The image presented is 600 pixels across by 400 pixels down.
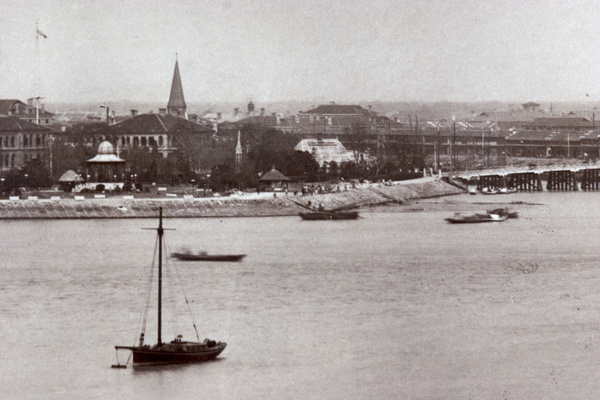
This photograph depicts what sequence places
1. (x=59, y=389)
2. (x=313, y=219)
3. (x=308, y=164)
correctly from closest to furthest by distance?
(x=59, y=389) → (x=313, y=219) → (x=308, y=164)

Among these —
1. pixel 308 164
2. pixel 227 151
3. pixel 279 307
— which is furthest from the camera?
pixel 227 151

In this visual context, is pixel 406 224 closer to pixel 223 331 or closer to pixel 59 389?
pixel 223 331

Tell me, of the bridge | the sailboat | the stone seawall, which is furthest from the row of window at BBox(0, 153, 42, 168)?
the sailboat

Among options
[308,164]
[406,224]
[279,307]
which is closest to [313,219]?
[406,224]

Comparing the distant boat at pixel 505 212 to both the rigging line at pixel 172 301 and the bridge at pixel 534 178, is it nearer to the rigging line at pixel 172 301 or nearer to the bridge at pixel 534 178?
the bridge at pixel 534 178

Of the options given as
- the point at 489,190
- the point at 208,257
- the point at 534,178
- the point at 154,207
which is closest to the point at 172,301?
the point at 208,257

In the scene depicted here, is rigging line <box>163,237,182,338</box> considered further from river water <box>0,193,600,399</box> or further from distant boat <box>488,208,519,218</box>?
distant boat <box>488,208,519,218</box>
